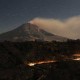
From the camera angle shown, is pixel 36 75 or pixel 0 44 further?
pixel 0 44

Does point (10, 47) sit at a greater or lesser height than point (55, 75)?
greater

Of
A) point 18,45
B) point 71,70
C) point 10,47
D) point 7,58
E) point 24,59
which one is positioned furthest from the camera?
point 18,45

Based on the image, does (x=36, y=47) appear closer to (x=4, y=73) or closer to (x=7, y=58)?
(x=7, y=58)

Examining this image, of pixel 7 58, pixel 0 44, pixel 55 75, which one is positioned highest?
pixel 0 44

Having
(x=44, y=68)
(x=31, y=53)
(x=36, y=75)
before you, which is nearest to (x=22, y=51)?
(x=31, y=53)

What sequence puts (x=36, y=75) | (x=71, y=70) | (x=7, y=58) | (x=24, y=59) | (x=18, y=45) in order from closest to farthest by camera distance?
1. (x=36, y=75)
2. (x=71, y=70)
3. (x=7, y=58)
4. (x=24, y=59)
5. (x=18, y=45)

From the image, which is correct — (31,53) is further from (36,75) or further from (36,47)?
(36,75)

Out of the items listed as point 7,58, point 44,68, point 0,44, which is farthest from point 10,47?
point 44,68
